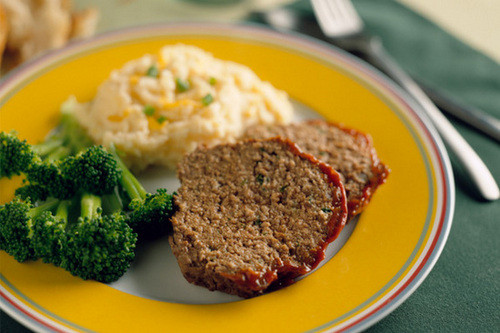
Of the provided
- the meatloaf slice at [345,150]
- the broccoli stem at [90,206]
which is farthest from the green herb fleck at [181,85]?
the broccoli stem at [90,206]

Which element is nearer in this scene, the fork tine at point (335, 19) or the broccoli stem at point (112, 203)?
the broccoli stem at point (112, 203)

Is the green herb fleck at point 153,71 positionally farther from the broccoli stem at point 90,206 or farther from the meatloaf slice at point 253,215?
the broccoli stem at point 90,206

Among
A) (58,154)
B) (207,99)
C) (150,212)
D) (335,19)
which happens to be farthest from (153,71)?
(335,19)

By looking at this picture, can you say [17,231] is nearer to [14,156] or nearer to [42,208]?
[42,208]

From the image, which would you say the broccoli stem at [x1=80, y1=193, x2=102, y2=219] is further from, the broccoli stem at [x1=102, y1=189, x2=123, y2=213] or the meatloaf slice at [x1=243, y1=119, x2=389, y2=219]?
the meatloaf slice at [x1=243, y1=119, x2=389, y2=219]

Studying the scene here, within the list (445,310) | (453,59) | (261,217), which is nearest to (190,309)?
(261,217)

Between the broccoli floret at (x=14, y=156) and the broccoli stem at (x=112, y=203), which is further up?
the broccoli floret at (x=14, y=156)
